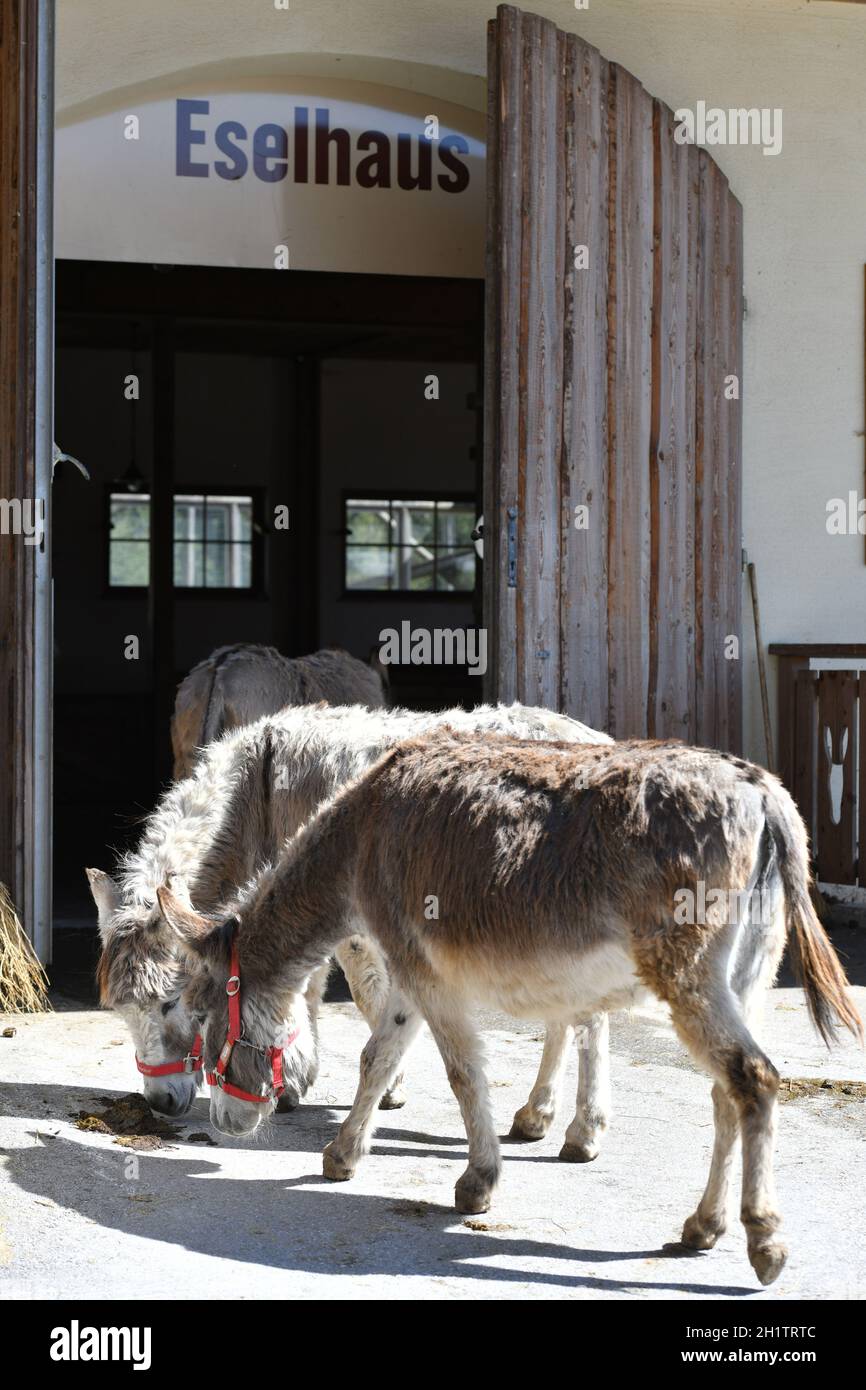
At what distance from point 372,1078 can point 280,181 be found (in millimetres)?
5728

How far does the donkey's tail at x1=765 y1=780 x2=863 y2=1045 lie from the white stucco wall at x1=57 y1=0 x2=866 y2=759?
492 cm

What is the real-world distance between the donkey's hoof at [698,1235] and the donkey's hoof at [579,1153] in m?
0.74

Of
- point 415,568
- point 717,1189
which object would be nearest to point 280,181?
point 717,1189

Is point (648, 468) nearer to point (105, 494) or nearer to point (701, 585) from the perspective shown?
point (701, 585)

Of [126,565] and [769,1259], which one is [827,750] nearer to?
[769,1259]

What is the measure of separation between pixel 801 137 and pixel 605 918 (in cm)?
625

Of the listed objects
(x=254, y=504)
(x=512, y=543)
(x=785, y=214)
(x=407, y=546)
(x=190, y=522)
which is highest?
(x=785, y=214)

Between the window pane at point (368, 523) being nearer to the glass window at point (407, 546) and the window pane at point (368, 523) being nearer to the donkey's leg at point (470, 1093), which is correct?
the glass window at point (407, 546)

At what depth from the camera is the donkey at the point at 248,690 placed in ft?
22.4

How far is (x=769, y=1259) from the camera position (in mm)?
3238

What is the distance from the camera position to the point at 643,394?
7684 millimetres

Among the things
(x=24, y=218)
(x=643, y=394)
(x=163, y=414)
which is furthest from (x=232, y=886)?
(x=163, y=414)

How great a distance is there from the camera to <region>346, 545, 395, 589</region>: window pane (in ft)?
65.0

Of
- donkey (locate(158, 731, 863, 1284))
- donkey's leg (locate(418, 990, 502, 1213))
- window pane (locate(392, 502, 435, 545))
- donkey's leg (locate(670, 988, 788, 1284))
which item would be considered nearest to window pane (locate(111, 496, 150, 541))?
window pane (locate(392, 502, 435, 545))
